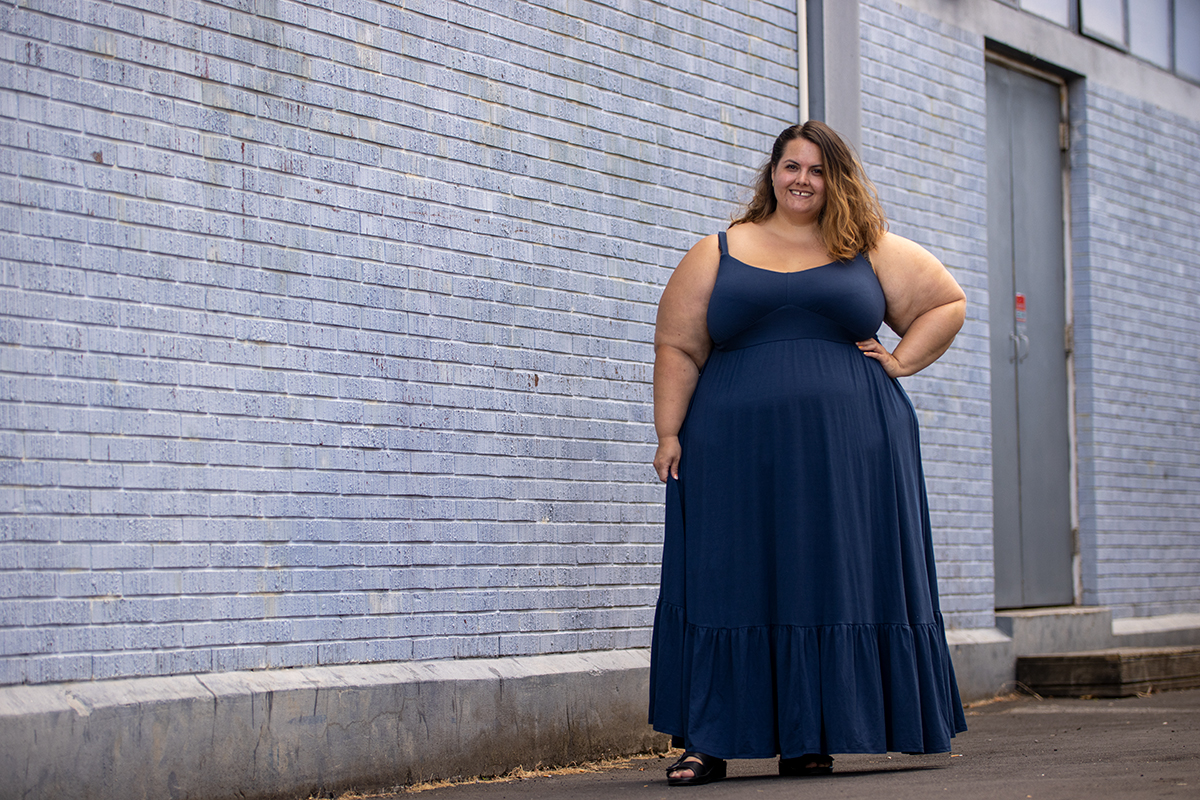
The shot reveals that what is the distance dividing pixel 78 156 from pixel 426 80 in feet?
4.75

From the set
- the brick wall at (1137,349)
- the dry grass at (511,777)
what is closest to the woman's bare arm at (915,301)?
the dry grass at (511,777)

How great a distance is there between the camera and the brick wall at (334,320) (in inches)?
158

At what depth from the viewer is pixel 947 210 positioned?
7773mm

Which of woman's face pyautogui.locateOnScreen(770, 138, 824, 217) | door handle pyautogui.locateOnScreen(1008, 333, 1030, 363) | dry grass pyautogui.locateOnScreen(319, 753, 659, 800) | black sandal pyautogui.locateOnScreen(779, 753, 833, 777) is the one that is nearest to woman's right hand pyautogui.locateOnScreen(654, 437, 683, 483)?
woman's face pyautogui.locateOnScreen(770, 138, 824, 217)

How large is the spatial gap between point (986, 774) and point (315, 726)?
2088 millimetres

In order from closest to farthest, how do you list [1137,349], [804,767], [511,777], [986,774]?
1. [986,774]
2. [804,767]
3. [511,777]
4. [1137,349]

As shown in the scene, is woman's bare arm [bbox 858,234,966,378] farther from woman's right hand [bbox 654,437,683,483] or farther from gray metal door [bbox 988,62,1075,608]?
gray metal door [bbox 988,62,1075,608]

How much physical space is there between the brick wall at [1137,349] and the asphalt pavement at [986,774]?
2.55 m

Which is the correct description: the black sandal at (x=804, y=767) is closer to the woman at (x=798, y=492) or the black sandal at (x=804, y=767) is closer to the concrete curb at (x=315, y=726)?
the woman at (x=798, y=492)

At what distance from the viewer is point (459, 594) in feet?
16.6

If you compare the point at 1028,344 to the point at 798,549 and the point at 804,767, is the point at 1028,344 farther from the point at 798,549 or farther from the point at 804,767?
the point at 804,767

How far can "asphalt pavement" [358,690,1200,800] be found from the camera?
12.4 feet

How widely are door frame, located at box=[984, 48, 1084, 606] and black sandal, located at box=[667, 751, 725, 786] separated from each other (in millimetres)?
4933

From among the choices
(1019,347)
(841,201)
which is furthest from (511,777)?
(1019,347)
